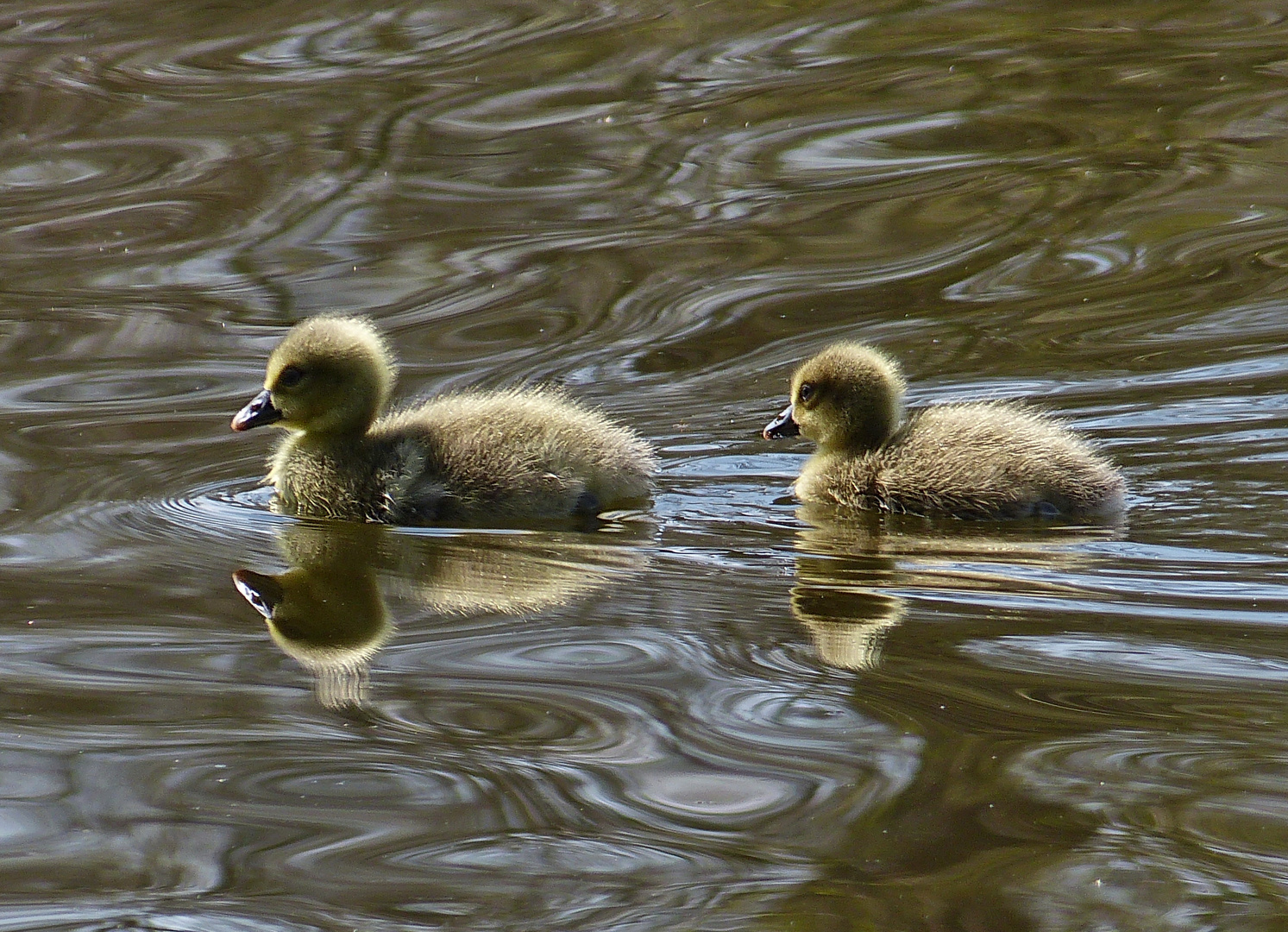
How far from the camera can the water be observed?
2.69 m

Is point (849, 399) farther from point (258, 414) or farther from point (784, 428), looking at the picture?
point (258, 414)

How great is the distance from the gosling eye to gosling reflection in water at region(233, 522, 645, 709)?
412mm

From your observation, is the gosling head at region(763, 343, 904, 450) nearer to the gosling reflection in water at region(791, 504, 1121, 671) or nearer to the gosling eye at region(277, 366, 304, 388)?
the gosling reflection in water at region(791, 504, 1121, 671)

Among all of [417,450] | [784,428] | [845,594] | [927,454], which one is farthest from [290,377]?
[845,594]

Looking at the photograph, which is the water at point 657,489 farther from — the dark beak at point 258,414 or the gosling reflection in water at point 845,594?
the dark beak at point 258,414

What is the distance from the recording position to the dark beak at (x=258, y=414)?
4922 millimetres

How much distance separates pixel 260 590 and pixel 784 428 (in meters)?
1.68

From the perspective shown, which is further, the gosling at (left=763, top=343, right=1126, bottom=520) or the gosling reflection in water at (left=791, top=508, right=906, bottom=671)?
the gosling at (left=763, top=343, right=1126, bottom=520)

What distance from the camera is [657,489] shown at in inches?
197

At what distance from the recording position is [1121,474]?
16.1 feet

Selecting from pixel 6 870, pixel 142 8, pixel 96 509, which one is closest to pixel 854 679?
pixel 6 870

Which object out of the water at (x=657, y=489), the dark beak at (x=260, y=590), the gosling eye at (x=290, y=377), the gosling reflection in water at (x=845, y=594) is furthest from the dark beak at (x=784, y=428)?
the dark beak at (x=260, y=590)

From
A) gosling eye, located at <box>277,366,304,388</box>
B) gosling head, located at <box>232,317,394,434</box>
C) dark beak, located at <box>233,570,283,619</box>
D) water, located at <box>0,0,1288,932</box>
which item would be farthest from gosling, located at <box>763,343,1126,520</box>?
dark beak, located at <box>233,570,283,619</box>

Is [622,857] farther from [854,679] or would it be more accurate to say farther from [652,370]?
[652,370]
